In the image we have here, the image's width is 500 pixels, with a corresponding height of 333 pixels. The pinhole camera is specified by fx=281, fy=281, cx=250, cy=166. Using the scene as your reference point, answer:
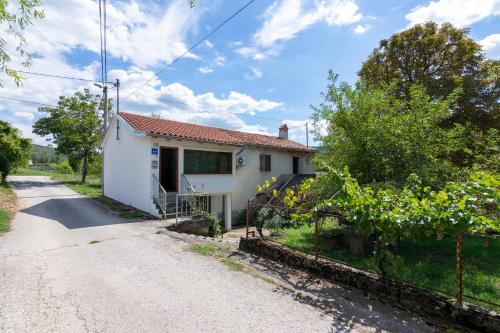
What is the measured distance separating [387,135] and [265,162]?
12.0m

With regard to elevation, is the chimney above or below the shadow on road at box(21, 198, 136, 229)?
above

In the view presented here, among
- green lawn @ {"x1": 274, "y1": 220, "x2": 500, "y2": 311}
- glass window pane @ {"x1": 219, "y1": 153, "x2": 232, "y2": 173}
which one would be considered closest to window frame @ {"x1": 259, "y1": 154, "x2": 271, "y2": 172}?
glass window pane @ {"x1": 219, "y1": 153, "x2": 232, "y2": 173}

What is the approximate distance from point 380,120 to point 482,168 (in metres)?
3.12

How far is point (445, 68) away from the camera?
39.9 ft

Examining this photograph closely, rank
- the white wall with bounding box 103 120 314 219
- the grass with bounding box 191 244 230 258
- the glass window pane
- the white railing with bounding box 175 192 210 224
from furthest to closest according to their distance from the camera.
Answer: the glass window pane → the white wall with bounding box 103 120 314 219 → the white railing with bounding box 175 192 210 224 → the grass with bounding box 191 244 230 258

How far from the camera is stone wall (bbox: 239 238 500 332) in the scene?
334 centimetres

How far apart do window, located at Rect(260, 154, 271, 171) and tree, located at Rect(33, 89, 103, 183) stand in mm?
15631

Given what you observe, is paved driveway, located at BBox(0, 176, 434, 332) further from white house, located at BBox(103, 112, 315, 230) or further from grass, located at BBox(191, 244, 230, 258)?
white house, located at BBox(103, 112, 315, 230)

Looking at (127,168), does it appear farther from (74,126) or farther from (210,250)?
(74,126)

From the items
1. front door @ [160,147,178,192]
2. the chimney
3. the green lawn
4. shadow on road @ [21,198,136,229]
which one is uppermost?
the chimney

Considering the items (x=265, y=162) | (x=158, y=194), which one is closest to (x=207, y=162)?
(x=158, y=194)

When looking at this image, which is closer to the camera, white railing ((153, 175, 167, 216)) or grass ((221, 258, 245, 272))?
grass ((221, 258, 245, 272))

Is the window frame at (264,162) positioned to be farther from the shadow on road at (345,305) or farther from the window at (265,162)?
the shadow on road at (345,305)

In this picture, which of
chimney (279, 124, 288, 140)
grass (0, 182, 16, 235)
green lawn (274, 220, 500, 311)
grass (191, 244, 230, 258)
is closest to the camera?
green lawn (274, 220, 500, 311)
